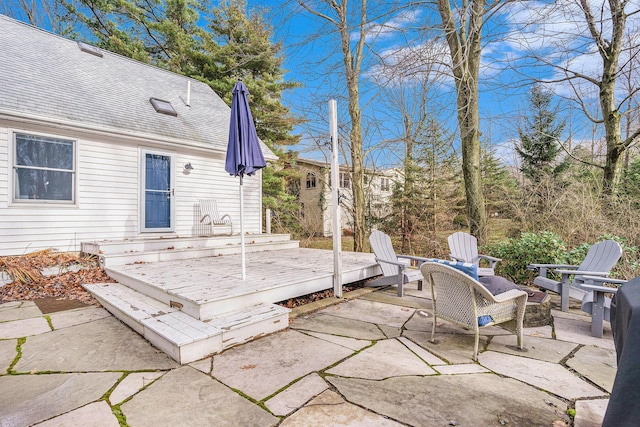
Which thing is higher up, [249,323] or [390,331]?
[249,323]

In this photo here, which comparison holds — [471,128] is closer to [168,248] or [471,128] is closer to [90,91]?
[168,248]

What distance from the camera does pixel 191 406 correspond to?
1.92 meters

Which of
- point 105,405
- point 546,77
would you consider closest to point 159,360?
point 105,405

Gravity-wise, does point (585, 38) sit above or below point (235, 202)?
above

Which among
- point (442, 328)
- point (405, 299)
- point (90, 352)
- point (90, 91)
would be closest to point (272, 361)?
point (90, 352)

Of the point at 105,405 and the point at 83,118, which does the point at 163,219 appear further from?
the point at 105,405

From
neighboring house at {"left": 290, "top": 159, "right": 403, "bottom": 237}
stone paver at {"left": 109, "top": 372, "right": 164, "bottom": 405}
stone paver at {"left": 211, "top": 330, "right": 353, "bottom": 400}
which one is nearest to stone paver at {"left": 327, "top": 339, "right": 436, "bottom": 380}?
stone paver at {"left": 211, "top": 330, "right": 353, "bottom": 400}

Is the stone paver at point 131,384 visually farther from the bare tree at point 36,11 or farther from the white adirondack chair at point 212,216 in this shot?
the bare tree at point 36,11

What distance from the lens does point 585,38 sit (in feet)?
22.8

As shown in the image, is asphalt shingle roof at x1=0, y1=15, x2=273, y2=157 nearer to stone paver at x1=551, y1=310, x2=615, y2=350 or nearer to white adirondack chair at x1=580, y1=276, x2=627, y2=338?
stone paver at x1=551, y1=310, x2=615, y2=350

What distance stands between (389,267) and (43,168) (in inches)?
253

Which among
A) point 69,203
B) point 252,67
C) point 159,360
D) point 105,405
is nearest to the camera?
point 105,405

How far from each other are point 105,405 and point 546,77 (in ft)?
35.6

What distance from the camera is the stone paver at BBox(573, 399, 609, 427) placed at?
1.76 m
